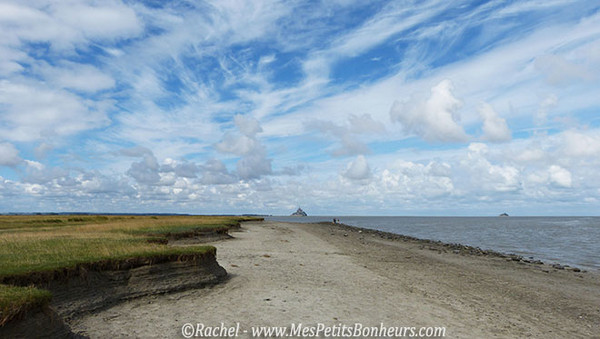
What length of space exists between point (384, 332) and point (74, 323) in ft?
29.1

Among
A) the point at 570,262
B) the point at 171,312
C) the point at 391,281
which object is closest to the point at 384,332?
the point at 171,312

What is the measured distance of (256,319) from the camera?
10836 millimetres

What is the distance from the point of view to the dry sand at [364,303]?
1085cm

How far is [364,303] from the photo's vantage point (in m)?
13.2

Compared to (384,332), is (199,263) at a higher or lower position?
higher

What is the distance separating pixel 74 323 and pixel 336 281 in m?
10.7

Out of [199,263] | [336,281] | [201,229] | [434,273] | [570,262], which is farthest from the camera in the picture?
[201,229]

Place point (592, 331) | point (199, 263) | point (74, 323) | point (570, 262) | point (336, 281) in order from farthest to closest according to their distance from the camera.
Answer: point (570, 262) < point (336, 281) < point (199, 263) < point (592, 331) < point (74, 323)

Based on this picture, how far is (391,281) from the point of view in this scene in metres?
18.0

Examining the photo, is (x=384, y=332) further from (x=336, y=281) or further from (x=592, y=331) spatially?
(x=592, y=331)

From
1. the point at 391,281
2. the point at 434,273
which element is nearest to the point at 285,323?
the point at 391,281

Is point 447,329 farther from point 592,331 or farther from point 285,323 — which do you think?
point 592,331

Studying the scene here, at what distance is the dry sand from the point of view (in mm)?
10852

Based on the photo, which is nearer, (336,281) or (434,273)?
(336,281)
